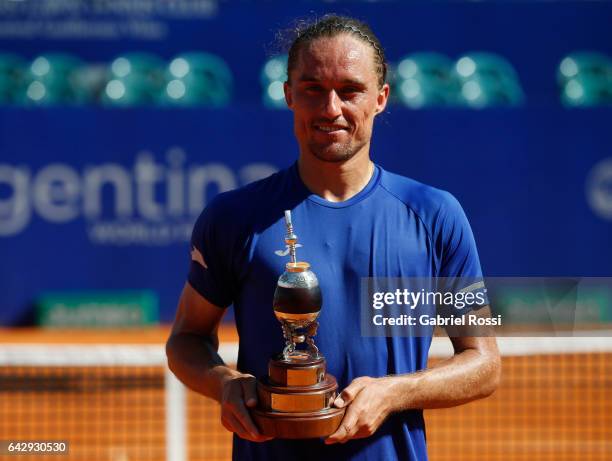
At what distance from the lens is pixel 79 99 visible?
10898mm

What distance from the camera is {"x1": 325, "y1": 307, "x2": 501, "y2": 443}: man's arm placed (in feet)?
6.76

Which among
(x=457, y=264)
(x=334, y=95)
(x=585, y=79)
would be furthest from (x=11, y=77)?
(x=457, y=264)

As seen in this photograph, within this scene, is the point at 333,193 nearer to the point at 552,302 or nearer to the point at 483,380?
the point at 483,380

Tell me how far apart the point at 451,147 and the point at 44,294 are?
14.8 feet

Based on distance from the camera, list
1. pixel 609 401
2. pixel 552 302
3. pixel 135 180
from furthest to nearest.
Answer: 1. pixel 135 180
2. pixel 552 302
3. pixel 609 401

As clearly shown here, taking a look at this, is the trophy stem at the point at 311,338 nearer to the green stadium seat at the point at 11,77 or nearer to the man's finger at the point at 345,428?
the man's finger at the point at 345,428

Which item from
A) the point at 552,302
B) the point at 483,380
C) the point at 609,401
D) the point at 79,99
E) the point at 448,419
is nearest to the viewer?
the point at 483,380

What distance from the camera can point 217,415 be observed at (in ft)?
22.8

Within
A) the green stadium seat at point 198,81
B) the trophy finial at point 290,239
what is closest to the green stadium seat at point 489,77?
the green stadium seat at point 198,81

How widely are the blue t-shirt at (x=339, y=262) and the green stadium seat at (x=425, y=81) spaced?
860cm

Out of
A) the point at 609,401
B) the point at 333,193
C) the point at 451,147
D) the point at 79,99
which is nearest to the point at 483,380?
the point at 333,193

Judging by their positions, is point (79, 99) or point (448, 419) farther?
point (79, 99)

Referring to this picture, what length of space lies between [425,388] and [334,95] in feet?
2.43

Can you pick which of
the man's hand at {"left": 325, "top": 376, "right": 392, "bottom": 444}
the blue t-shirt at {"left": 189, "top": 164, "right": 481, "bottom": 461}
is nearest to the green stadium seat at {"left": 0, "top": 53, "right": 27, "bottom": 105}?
the blue t-shirt at {"left": 189, "top": 164, "right": 481, "bottom": 461}
